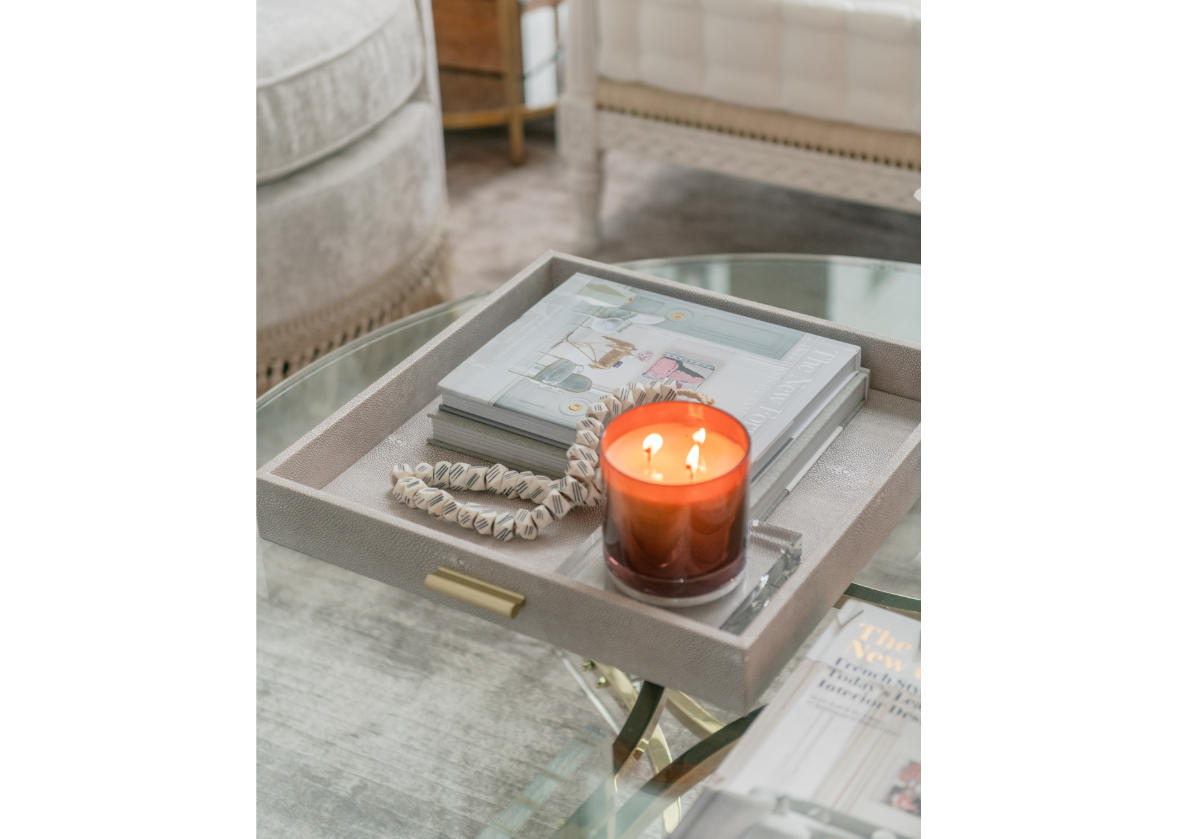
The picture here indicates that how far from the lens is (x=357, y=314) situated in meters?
1.48

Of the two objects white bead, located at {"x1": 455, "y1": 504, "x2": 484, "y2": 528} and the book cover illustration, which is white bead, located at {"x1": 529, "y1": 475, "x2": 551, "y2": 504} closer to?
white bead, located at {"x1": 455, "y1": 504, "x2": 484, "y2": 528}

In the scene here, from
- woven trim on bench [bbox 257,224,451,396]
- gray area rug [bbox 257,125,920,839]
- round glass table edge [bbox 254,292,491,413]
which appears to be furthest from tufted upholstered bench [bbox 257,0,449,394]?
gray area rug [bbox 257,125,920,839]

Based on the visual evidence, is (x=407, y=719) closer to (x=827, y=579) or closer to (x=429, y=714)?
(x=429, y=714)

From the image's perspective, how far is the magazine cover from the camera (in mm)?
711

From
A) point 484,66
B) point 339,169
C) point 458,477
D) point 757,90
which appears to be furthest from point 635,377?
point 484,66

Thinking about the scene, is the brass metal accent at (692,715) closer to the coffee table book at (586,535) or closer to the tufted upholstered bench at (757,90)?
the coffee table book at (586,535)

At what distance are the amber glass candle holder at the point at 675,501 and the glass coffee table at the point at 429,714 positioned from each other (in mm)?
66

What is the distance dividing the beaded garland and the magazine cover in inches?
0.7

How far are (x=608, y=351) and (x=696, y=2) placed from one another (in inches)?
38.9

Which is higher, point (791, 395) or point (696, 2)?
point (696, 2)

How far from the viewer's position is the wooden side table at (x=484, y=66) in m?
2.04

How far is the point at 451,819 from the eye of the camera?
68 centimetres
